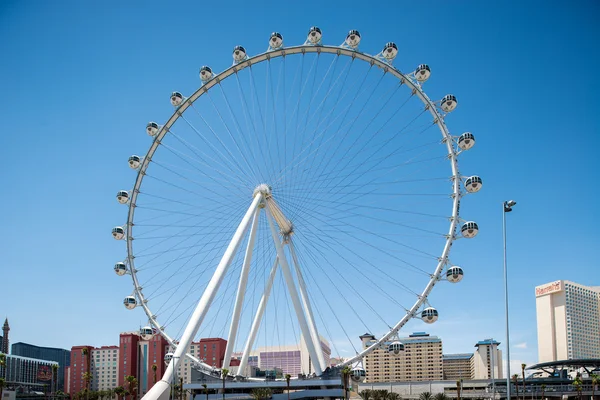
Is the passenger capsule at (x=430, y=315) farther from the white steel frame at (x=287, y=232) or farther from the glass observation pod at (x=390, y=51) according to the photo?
the glass observation pod at (x=390, y=51)

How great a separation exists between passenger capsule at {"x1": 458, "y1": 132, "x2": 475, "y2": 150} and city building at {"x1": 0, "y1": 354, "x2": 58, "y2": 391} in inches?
5202

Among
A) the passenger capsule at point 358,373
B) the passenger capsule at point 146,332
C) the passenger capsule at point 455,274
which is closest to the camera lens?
the passenger capsule at point 455,274

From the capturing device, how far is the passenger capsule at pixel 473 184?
44.4m

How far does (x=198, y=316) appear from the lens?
39.6 metres

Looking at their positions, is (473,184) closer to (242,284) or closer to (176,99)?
(242,284)

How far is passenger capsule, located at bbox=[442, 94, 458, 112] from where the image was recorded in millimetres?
45375

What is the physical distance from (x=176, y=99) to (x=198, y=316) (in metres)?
17.8

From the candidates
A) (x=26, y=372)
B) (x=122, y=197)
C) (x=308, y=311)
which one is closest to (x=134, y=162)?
(x=122, y=197)

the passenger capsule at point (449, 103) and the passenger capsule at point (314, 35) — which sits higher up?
the passenger capsule at point (314, 35)

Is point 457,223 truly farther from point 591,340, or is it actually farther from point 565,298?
point 591,340

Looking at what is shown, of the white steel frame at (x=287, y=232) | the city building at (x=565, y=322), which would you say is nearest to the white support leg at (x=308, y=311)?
the white steel frame at (x=287, y=232)

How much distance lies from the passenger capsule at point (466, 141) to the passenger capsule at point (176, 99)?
20748 millimetres

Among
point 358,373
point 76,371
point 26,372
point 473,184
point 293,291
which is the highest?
point 473,184

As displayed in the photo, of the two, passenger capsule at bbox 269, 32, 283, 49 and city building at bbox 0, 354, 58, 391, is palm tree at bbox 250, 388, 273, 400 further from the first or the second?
city building at bbox 0, 354, 58, 391
